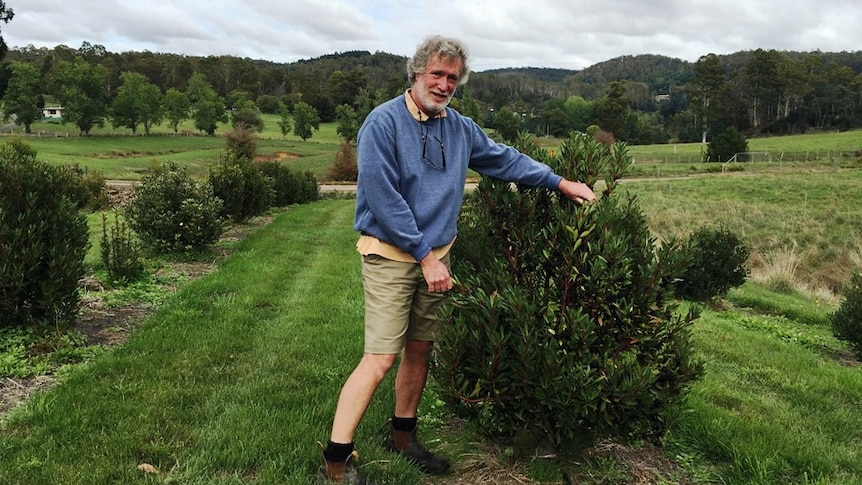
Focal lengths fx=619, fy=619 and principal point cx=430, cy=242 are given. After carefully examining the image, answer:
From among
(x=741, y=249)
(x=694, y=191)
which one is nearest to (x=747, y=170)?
(x=694, y=191)

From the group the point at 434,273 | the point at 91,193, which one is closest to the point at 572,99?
the point at 91,193

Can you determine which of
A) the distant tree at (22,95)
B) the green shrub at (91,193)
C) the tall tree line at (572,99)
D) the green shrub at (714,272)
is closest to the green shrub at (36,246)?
the green shrub at (714,272)

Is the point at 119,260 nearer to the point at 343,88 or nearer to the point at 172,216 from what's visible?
Answer: the point at 172,216

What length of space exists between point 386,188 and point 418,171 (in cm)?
25

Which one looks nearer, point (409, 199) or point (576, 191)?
point (409, 199)

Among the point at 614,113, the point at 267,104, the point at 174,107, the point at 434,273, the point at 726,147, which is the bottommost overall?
the point at 434,273

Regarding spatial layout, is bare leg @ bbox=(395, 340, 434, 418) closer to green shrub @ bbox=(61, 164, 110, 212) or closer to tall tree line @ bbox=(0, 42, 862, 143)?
green shrub @ bbox=(61, 164, 110, 212)

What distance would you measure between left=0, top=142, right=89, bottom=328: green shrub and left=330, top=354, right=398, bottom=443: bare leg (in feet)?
12.4

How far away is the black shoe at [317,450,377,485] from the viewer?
3193 mm

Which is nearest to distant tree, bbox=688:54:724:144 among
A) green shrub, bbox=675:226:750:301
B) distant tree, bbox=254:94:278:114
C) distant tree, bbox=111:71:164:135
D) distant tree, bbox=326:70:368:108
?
distant tree, bbox=326:70:368:108

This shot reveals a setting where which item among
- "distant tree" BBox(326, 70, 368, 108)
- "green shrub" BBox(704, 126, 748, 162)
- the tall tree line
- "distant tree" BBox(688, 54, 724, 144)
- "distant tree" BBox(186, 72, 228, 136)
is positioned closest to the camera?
"green shrub" BBox(704, 126, 748, 162)

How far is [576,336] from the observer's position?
116 inches

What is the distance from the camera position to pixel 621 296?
3082mm

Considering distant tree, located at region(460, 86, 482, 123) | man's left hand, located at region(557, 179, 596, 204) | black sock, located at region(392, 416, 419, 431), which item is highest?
distant tree, located at region(460, 86, 482, 123)
